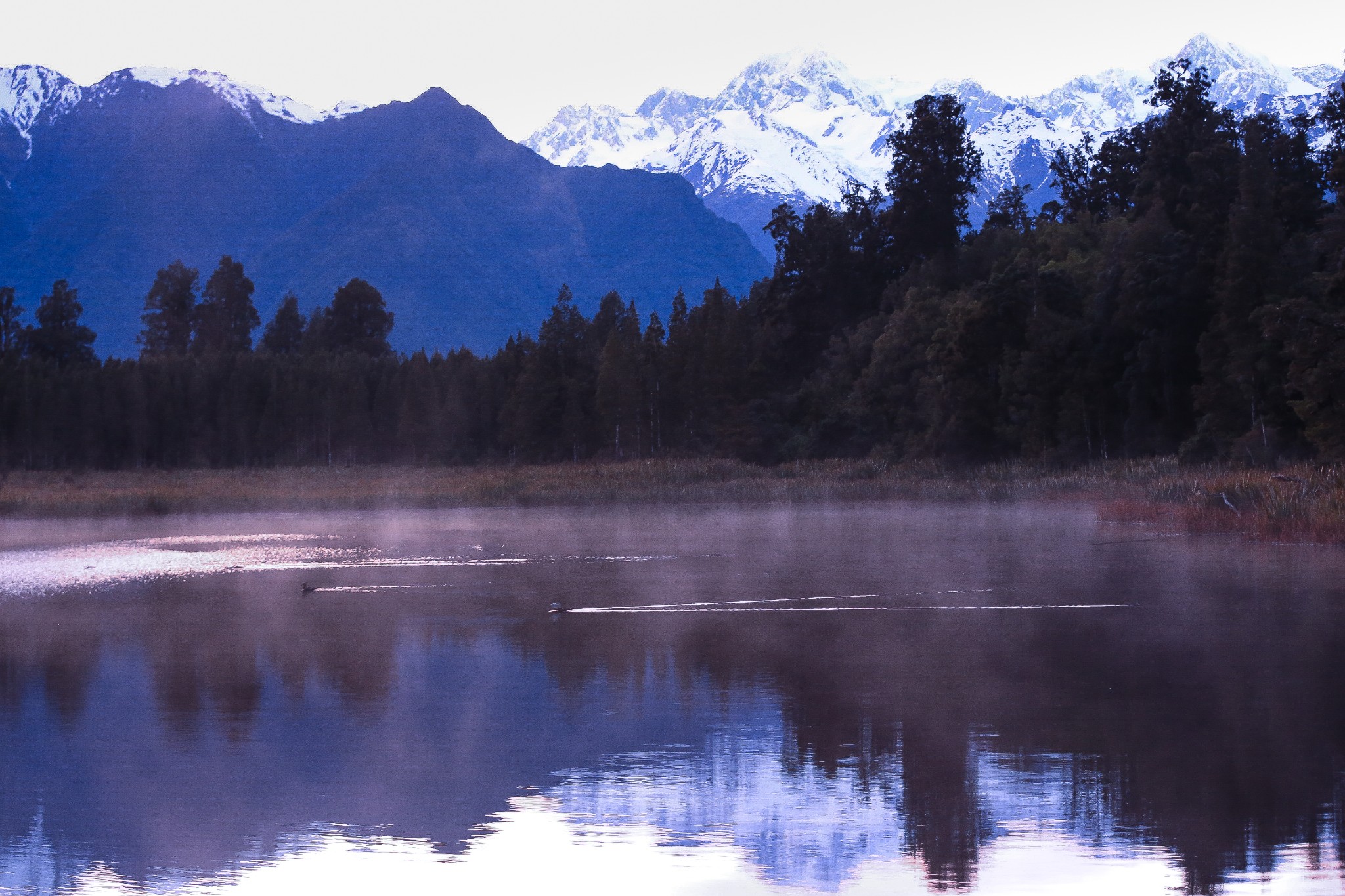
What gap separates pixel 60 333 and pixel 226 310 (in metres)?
26.1

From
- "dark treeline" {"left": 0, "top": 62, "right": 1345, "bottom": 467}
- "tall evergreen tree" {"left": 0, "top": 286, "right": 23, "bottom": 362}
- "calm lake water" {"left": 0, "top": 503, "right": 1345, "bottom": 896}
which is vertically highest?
"tall evergreen tree" {"left": 0, "top": 286, "right": 23, "bottom": 362}

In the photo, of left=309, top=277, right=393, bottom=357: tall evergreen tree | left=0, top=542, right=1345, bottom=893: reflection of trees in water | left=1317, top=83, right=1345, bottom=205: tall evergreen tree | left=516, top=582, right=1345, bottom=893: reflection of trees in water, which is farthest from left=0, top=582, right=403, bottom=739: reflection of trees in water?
left=309, top=277, right=393, bottom=357: tall evergreen tree

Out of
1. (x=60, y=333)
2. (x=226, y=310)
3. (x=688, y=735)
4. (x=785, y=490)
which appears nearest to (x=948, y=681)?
(x=688, y=735)

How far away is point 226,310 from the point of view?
182 m

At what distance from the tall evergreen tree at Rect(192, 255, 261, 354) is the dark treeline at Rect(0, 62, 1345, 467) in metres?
2.83

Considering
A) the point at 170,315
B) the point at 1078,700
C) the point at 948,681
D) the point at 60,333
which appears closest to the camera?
the point at 1078,700

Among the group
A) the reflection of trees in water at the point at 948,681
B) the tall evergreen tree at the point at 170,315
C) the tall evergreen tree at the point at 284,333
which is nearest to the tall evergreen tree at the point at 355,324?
the tall evergreen tree at the point at 284,333

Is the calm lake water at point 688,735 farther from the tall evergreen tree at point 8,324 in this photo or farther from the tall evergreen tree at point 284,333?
the tall evergreen tree at point 284,333

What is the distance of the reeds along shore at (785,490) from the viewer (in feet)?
→ 124

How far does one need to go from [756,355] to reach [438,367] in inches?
1636

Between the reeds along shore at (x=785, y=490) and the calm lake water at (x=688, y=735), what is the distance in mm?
7710

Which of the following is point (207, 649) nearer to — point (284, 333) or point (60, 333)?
point (60, 333)

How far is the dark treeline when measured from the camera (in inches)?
2645

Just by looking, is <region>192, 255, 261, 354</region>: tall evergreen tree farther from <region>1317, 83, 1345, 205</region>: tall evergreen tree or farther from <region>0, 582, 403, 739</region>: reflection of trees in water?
<region>0, 582, 403, 739</region>: reflection of trees in water
